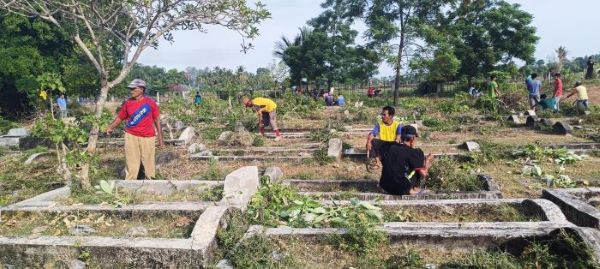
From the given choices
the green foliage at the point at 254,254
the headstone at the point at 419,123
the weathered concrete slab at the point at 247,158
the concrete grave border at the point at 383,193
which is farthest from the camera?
the headstone at the point at 419,123

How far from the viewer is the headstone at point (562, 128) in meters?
11.2

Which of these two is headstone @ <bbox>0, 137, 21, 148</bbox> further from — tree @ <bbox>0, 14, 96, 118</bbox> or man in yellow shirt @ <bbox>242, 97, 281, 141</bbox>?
man in yellow shirt @ <bbox>242, 97, 281, 141</bbox>

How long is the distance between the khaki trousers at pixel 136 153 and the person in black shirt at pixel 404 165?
11.7 feet

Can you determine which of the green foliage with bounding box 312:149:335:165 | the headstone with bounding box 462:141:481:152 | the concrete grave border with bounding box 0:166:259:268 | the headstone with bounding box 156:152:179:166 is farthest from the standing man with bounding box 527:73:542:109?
the concrete grave border with bounding box 0:166:259:268

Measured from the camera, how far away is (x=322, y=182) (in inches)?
276

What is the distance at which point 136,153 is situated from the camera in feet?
22.5

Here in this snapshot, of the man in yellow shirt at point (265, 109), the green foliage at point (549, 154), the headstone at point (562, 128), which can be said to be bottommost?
the green foliage at point (549, 154)

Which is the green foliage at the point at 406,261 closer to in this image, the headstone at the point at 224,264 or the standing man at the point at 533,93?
the headstone at the point at 224,264

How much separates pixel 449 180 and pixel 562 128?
6.79m

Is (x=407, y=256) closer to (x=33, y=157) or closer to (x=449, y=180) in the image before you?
(x=449, y=180)

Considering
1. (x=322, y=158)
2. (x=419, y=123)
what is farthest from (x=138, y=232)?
(x=419, y=123)

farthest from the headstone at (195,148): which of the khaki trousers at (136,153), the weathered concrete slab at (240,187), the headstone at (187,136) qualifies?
the weathered concrete slab at (240,187)

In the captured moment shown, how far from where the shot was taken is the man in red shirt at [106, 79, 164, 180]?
6.73 metres

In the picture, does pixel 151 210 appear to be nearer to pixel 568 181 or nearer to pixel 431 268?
pixel 431 268
